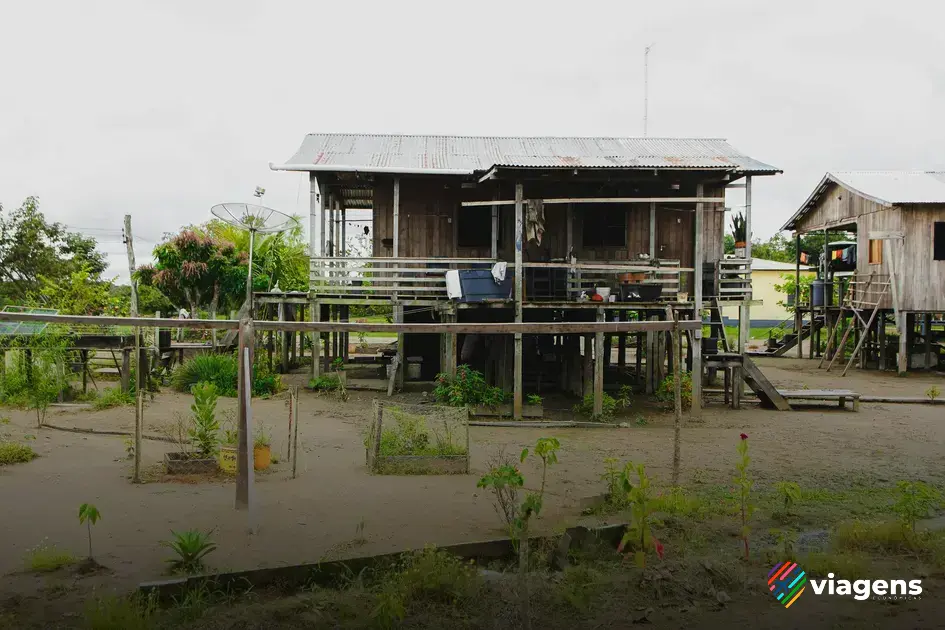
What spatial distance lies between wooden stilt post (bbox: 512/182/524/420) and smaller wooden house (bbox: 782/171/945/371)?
13.2 m

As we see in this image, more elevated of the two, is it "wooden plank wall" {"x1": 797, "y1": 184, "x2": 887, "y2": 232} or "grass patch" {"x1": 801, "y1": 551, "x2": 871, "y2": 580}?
"wooden plank wall" {"x1": 797, "y1": 184, "x2": 887, "y2": 232}

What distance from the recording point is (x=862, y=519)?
803 centimetres

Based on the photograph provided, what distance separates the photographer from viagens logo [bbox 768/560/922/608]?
5824 millimetres

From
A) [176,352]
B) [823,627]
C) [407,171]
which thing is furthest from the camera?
[176,352]

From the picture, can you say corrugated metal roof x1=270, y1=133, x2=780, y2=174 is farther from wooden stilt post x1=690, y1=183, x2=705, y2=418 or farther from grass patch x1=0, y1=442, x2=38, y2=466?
grass patch x1=0, y1=442, x2=38, y2=466

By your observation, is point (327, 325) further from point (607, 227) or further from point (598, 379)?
point (607, 227)

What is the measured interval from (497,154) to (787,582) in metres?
15.0

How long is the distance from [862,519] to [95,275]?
30.3m

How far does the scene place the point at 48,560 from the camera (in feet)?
20.1

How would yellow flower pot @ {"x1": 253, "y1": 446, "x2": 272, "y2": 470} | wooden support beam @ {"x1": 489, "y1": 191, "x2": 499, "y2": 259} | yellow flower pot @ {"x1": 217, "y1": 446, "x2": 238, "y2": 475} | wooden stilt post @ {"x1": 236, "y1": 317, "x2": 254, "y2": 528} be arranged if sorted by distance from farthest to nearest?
wooden support beam @ {"x1": 489, "y1": 191, "x2": 499, "y2": 259} < yellow flower pot @ {"x1": 253, "y1": 446, "x2": 272, "y2": 470} < yellow flower pot @ {"x1": 217, "y1": 446, "x2": 238, "y2": 475} < wooden stilt post @ {"x1": 236, "y1": 317, "x2": 254, "y2": 528}

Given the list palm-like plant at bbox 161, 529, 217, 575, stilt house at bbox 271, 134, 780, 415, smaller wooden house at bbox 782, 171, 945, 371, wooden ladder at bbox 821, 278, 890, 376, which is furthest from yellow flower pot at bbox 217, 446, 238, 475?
smaller wooden house at bbox 782, 171, 945, 371

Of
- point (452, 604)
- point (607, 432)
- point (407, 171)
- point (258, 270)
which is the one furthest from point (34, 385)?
point (258, 270)

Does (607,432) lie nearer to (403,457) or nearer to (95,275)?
(403,457)

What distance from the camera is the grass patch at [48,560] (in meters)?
6.12
